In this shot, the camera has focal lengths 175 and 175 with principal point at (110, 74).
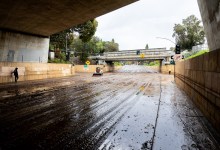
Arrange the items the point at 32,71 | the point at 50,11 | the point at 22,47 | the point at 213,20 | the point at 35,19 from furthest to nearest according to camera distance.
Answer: the point at 22,47, the point at 32,71, the point at 35,19, the point at 50,11, the point at 213,20

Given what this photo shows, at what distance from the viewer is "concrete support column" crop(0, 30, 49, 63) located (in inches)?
869

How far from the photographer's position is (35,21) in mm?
18484

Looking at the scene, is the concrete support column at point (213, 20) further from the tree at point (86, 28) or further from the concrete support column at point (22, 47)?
the tree at point (86, 28)

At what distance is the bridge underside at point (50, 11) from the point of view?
1364cm

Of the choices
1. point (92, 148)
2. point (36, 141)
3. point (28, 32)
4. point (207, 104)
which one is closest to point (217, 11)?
point (207, 104)

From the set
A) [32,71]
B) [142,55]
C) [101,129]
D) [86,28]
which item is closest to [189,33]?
[142,55]

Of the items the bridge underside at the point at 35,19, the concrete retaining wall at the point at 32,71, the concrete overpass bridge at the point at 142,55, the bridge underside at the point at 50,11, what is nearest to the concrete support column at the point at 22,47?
the bridge underside at the point at 35,19

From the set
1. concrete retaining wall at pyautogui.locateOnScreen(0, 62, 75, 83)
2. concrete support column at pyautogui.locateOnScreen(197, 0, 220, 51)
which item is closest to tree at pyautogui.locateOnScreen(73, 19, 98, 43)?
concrete retaining wall at pyautogui.locateOnScreen(0, 62, 75, 83)

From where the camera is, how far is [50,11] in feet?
50.4

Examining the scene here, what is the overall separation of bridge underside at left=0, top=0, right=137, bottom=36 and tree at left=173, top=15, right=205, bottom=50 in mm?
46535

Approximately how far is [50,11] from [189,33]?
50464mm

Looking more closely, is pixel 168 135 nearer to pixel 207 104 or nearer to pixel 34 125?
pixel 207 104

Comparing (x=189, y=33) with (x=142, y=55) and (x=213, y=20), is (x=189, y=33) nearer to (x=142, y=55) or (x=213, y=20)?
(x=142, y=55)

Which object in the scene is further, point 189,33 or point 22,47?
point 189,33
